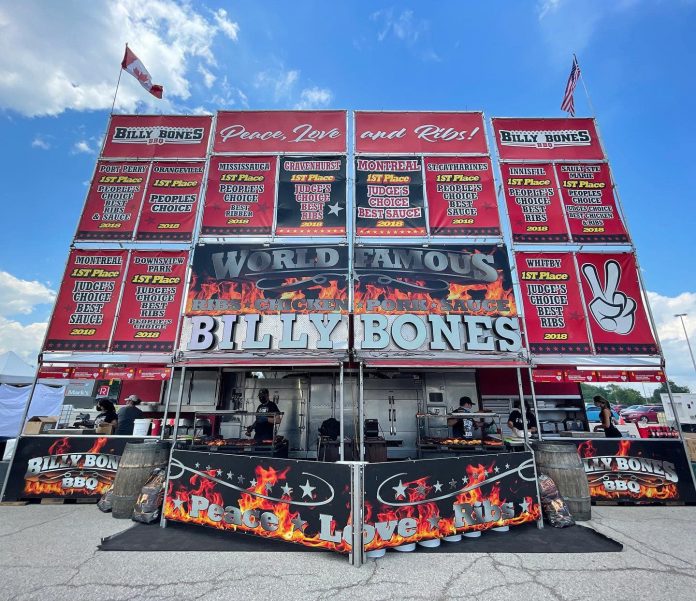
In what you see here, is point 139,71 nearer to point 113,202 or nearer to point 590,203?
point 113,202

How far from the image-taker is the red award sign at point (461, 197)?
10003 mm

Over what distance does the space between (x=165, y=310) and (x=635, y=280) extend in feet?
41.9

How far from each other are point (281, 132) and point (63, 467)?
10802 millimetres

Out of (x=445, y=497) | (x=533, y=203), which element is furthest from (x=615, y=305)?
(x=445, y=497)

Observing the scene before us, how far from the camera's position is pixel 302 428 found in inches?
441

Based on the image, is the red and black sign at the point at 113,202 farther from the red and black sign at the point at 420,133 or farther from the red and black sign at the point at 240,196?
the red and black sign at the point at 420,133

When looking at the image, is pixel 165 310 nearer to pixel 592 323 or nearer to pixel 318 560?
pixel 318 560

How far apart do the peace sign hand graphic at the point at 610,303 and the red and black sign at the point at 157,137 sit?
12.3 m

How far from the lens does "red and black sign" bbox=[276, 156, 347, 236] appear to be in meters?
10.1

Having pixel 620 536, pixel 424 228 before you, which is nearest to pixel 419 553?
pixel 620 536

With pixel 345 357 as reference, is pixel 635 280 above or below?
above

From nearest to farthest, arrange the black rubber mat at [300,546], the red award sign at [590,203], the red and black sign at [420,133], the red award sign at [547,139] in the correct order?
the black rubber mat at [300,546], the red award sign at [590,203], the red award sign at [547,139], the red and black sign at [420,133]

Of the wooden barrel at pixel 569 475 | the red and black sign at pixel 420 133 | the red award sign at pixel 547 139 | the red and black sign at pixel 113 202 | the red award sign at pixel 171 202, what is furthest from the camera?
the red and black sign at pixel 420 133

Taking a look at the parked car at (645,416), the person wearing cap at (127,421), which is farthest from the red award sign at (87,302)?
the parked car at (645,416)
